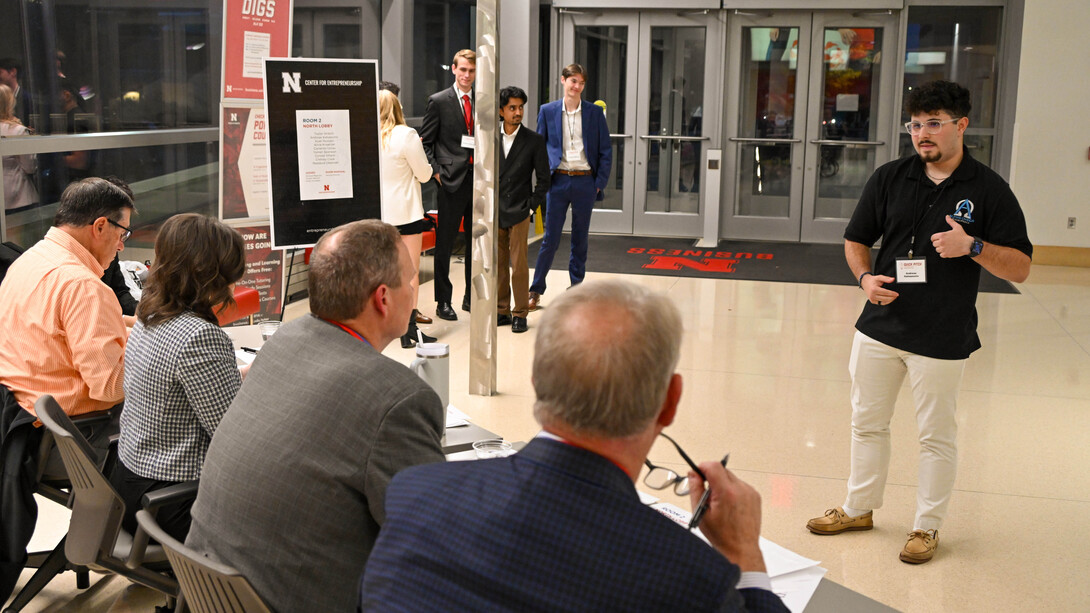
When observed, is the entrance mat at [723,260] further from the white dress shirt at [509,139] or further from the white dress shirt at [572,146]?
the white dress shirt at [509,139]

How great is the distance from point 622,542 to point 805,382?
4959 mm

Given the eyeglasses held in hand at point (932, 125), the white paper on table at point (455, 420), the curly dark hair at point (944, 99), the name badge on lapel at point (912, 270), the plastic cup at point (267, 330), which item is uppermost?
the curly dark hair at point (944, 99)

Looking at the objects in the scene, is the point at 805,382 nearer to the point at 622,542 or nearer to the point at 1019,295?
the point at 1019,295

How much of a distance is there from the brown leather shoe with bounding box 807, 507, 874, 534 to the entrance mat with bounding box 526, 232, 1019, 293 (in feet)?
18.1

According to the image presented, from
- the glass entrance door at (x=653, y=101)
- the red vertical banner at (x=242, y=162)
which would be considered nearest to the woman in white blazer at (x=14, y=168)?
the red vertical banner at (x=242, y=162)

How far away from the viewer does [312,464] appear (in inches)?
74.0

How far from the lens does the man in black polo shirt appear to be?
11.3ft

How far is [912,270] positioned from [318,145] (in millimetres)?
3234

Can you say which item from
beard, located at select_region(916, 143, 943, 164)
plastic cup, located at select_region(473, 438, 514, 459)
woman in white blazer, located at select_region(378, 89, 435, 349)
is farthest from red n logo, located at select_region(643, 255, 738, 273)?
plastic cup, located at select_region(473, 438, 514, 459)

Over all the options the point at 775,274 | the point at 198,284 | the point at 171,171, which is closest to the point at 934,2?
the point at 775,274

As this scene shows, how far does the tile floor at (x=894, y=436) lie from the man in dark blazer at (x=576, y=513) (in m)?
2.29

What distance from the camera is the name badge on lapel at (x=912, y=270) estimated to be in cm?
353

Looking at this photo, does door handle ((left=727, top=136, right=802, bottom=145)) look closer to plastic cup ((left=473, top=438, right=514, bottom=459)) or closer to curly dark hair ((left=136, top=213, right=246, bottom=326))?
curly dark hair ((left=136, top=213, right=246, bottom=326))

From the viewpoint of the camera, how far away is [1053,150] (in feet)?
32.6
